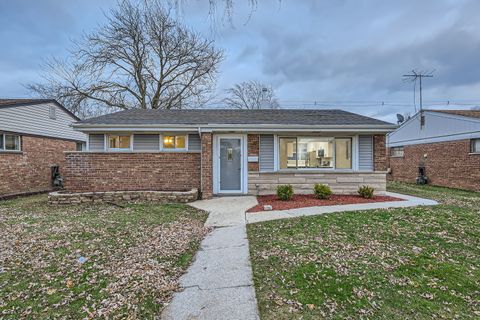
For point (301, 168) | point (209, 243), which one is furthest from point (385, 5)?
point (301, 168)

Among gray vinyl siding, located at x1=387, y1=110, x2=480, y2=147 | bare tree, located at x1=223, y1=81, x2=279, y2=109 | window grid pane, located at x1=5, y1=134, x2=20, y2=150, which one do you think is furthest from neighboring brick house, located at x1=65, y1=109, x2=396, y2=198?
bare tree, located at x1=223, y1=81, x2=279, y2=109

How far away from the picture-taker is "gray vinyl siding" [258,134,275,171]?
31.1 feet

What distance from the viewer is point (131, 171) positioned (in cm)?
912

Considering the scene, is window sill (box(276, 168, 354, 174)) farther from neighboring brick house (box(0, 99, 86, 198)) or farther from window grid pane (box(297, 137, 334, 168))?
neighboring brick house (box(0, 99, 86, 198))

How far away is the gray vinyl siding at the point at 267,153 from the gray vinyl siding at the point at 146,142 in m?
3.93

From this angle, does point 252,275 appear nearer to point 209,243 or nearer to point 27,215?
point 209,243

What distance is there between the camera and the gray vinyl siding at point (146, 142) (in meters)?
9.62

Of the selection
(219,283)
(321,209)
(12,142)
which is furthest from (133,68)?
(219,283)

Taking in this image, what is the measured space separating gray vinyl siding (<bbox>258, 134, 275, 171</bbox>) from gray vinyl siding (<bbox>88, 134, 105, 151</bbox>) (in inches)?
236

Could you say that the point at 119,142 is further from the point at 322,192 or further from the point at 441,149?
the point at 441,149

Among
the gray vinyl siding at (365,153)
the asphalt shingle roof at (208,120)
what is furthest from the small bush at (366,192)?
the asphalt shingle roof at (208,120)

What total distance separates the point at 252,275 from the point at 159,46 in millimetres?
19341

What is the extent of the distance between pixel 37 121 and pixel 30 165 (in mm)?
2160

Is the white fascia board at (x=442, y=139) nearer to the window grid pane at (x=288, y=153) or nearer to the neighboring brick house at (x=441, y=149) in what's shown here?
the neighboring brick house at (x=441, y=149)
